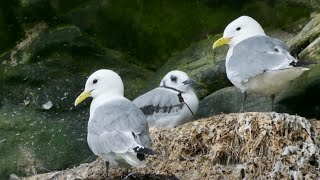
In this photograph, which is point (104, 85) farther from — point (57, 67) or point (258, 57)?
point (57, 67)

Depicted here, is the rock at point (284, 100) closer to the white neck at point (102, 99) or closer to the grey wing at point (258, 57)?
the grey wing at point (258, 57)

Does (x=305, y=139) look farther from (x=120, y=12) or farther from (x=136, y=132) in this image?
(x=120, y=12)

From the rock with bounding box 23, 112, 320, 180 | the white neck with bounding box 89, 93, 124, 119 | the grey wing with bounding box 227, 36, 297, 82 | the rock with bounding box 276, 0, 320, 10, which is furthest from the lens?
the rock with bounding box 276, 0, 320, 10

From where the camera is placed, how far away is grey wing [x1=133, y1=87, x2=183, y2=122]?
17.7ft

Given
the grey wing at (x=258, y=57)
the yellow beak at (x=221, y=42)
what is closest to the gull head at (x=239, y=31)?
the yellow beak at (x=221, y=42)

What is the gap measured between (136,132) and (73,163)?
64.6 inches

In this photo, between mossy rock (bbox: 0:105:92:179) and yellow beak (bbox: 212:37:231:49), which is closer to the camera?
yellow beak (bbox: 212:37:231:49)

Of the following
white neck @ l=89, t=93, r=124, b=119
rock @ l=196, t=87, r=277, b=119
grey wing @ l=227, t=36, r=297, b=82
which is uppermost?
grey wing @ l=227, t=36, r=297, b=82

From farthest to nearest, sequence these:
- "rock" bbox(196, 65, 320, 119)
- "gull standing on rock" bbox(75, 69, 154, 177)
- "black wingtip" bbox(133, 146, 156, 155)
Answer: "rock" bbox(196, 65, 320, 119)
"gull standing on rock" bbox(75, 69, 154, 177)
"black wingtip" bbox(133, 146, 156, 155)

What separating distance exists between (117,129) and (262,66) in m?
1.06

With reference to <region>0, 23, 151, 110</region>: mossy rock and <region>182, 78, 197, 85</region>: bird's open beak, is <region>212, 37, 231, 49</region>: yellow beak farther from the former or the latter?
<region>0, 23, 151, 110</region>: mossy rock

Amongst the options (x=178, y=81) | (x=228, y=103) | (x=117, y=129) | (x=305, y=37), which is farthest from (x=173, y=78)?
(x=117, y=129)

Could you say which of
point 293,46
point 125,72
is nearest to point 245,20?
point 293,46

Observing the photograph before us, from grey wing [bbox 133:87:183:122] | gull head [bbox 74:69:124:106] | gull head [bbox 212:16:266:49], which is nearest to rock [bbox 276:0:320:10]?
gull head [bbox 212:16:266:49]
